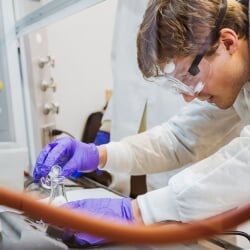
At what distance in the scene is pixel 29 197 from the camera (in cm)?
27

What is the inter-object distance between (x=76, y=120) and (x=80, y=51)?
44 centimetres

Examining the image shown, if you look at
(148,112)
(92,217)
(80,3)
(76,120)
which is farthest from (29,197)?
(76,120)

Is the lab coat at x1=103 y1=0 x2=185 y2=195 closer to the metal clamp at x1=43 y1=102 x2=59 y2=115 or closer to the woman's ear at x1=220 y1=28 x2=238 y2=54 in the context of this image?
the metal clamp at x1=43 y1=102 x2=59 y2=115

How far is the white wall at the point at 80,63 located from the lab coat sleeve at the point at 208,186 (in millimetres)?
1300

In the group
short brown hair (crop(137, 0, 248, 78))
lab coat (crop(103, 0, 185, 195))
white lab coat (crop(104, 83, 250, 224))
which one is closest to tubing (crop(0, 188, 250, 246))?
white lab coat (crop(104, 83, 250, 224))

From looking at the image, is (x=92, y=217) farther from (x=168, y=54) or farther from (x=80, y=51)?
(x=80, y=51)

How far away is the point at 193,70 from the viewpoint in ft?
2.51

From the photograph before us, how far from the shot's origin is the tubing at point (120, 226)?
10.1 inches

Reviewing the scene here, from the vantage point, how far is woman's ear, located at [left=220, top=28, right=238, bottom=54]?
2.40 ft

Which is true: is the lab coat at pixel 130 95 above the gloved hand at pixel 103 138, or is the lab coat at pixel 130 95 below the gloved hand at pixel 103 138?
above

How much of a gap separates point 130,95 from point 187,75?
0.64 meters

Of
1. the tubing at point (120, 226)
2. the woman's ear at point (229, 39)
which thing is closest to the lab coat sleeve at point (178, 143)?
the woman's ear at point (229, 39)

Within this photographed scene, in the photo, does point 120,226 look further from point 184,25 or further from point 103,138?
point 103,138

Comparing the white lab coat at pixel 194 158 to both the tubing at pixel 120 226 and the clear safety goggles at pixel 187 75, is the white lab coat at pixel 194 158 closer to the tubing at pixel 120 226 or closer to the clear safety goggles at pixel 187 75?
the clear safety goggles at pixel 187 75
